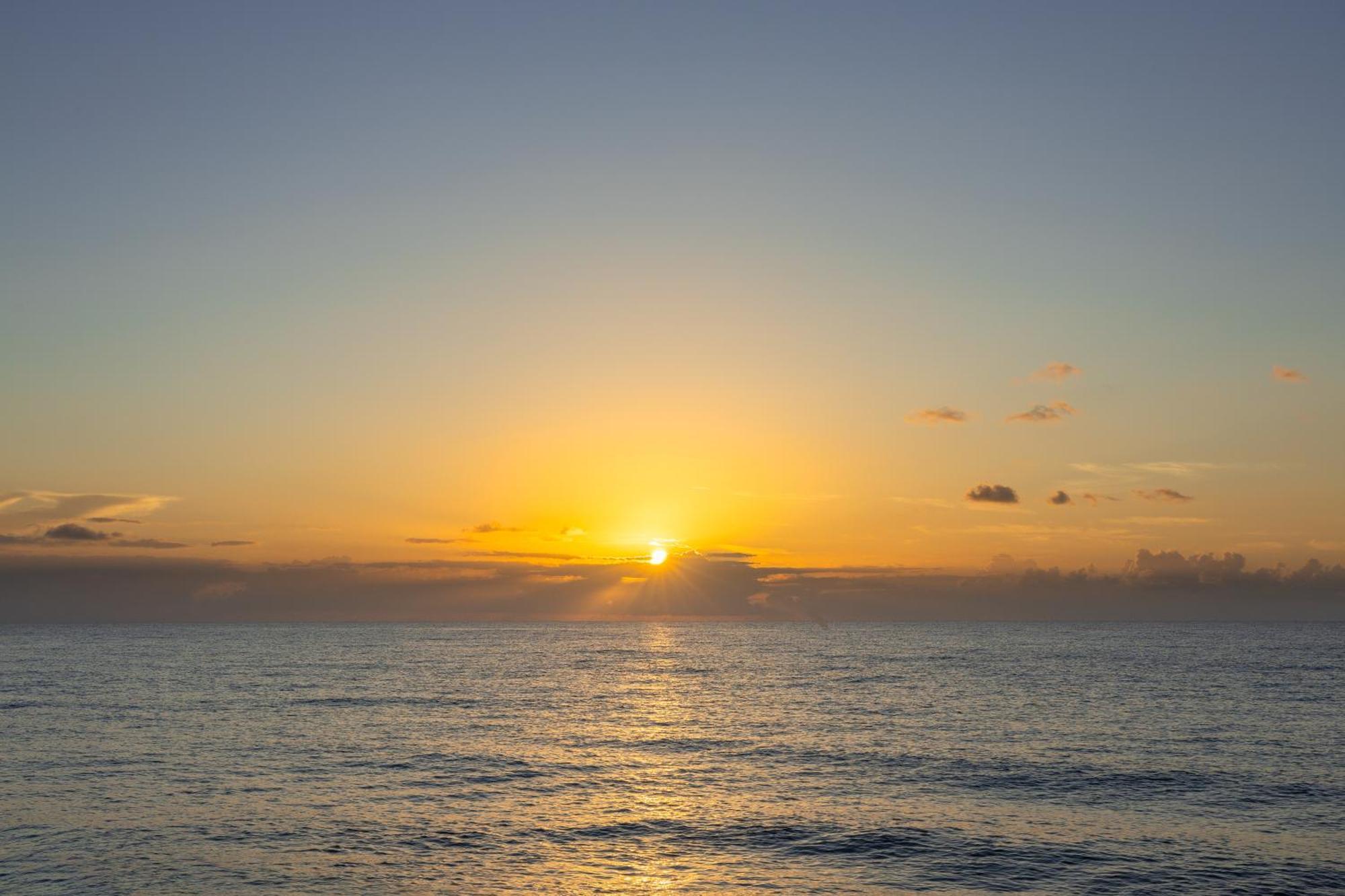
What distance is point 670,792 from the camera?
174ft

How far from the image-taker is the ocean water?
38.2m

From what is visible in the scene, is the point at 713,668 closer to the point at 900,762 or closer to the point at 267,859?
the point at 900,762

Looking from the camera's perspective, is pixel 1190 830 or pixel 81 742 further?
pixel 81 742

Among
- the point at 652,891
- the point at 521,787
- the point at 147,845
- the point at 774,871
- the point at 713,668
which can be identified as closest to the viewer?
the point at 652,891

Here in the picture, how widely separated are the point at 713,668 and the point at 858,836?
400ft

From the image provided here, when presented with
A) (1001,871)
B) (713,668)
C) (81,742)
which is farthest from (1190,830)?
(713,668)

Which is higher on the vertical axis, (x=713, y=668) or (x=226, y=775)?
(x=226, y=775)

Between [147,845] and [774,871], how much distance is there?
26.6 meters

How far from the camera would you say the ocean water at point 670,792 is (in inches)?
1502

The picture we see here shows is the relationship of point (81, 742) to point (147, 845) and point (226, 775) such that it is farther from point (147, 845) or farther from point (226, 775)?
point (147, 845)

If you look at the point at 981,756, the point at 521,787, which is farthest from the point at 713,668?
the point at 521,787

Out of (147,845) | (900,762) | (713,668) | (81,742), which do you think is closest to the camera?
(147,845)

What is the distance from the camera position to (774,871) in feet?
126

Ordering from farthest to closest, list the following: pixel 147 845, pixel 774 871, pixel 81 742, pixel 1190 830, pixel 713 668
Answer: pixel 713 668 → pixel 81 742 → pixel 1190 830 → pixel 147 845 → pixel 774 871
